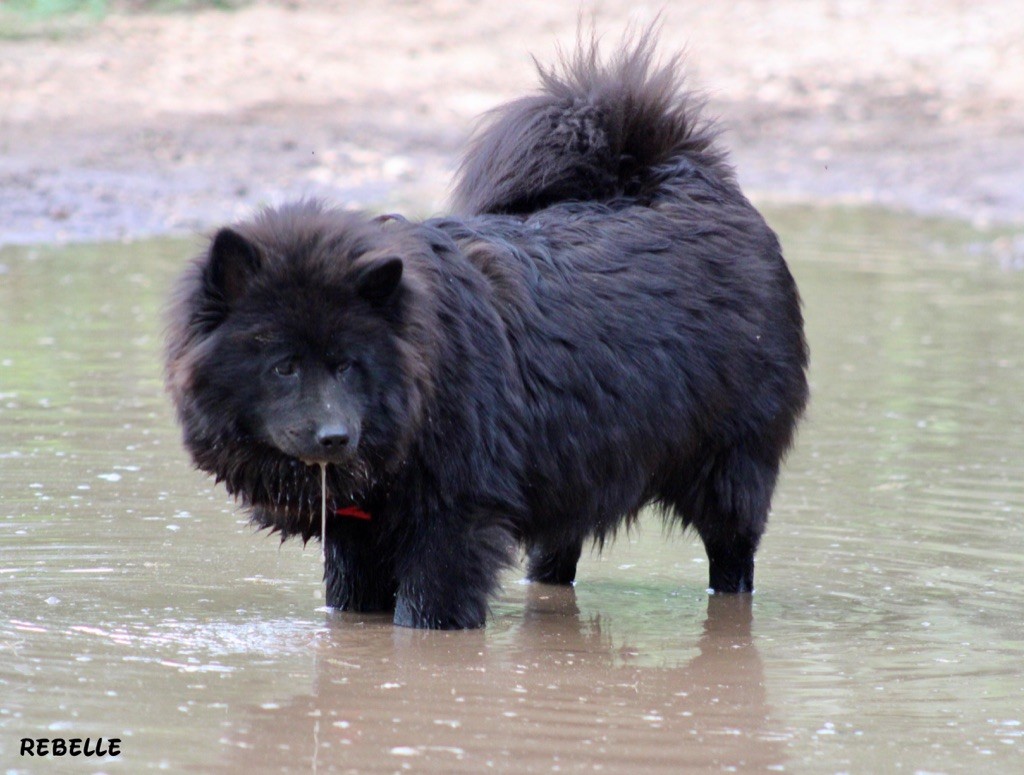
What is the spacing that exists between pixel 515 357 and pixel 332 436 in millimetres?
1060

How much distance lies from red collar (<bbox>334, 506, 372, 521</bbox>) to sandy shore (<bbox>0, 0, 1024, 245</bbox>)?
9.66m

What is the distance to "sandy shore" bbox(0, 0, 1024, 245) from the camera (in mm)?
16875

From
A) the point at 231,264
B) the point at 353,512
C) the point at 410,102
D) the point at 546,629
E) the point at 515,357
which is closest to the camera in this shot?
the point at 231,264

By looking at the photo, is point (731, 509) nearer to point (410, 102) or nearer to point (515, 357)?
point (515, 357)

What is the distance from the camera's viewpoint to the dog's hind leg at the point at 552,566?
6785 millimetres

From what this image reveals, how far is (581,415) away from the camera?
A: 235 inches

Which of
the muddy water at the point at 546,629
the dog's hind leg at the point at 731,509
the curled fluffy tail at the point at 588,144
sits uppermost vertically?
the curled fluffy tail at the point at 588,144

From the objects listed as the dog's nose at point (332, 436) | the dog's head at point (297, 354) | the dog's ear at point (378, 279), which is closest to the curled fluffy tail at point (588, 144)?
the dog's head at point (297, 354)

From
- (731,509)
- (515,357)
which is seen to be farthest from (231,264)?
(731,509)

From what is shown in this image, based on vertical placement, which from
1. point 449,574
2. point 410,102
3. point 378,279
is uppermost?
point 410,102

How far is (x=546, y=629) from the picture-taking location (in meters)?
6.04

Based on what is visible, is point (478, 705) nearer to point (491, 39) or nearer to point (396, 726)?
point (396, 726)

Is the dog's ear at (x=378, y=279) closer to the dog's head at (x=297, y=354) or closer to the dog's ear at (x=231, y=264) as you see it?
the dog's head at (x=297, y=354)

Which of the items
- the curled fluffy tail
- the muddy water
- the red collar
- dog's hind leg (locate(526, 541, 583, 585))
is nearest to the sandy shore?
the muddy water
